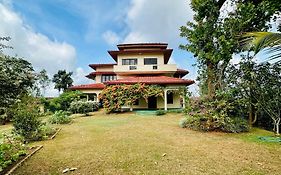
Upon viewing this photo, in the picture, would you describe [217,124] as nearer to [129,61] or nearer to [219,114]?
[219,114]

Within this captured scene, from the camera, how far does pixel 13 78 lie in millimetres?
4582

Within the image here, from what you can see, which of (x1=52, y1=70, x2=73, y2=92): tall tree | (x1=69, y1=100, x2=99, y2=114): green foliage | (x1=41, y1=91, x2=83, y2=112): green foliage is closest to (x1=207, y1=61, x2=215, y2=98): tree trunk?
(x1=69, y1=100, x2=99, y2=114): green foliage

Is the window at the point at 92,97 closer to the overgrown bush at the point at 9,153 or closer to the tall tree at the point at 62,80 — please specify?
the tall tree at the point at 62,80

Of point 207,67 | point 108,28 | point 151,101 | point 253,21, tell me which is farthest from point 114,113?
point 253,21

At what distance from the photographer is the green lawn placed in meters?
5.80

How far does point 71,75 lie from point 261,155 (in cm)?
3735

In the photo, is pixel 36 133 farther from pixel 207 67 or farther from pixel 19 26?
pixel 207 67

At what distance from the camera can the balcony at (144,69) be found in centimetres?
2778

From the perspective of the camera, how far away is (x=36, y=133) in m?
10.0

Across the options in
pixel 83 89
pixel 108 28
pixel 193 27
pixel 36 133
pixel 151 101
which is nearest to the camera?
pixel 36 133

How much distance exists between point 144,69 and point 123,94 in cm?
726

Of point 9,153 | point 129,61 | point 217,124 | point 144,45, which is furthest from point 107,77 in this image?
point 9,153

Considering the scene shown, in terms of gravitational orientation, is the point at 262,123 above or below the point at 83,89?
below

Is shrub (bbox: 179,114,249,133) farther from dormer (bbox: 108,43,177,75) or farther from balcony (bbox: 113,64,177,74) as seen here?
dormer (bbox: 108,43,177,75)
